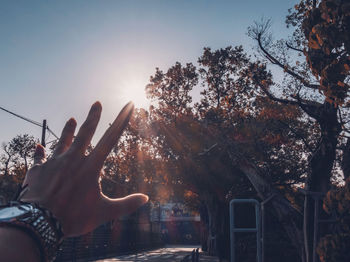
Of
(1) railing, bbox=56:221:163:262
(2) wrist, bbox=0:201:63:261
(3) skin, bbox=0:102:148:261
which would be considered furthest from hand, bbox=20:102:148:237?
(1) railing, bbox=56:221:163:262

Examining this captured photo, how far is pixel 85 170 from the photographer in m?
1.59

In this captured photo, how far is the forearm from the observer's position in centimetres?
112

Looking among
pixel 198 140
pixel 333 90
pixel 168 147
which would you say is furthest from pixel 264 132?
pixel 168 147

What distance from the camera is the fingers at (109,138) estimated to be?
157cm

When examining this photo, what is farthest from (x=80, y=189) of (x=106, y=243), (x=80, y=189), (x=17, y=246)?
(x=106, y=243)

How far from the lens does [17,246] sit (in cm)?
116

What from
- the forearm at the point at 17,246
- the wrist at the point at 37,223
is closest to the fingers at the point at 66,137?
the wrist at the point at 37,223

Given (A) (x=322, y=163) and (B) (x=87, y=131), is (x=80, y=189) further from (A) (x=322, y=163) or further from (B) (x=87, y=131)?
(A) (x=322, y=163)

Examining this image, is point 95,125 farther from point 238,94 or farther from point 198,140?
point 198,140

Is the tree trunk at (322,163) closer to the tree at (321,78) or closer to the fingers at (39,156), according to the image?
the tree at (321,78)

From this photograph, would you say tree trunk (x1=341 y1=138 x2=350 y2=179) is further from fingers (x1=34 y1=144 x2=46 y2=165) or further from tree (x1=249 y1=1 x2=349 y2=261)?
fingers (x1=34 y1=144 x2=46 y2=165)

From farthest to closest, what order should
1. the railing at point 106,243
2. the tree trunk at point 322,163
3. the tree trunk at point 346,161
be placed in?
the railing at point 106,243 < the tree trunk at point 322,163 < the tree trunk at point 346,161

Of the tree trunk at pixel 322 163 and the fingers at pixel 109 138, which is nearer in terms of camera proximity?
the fingers at pixel 109 138

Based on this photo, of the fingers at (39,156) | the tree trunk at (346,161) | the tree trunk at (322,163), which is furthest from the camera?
the tree trunk at (322,163)
